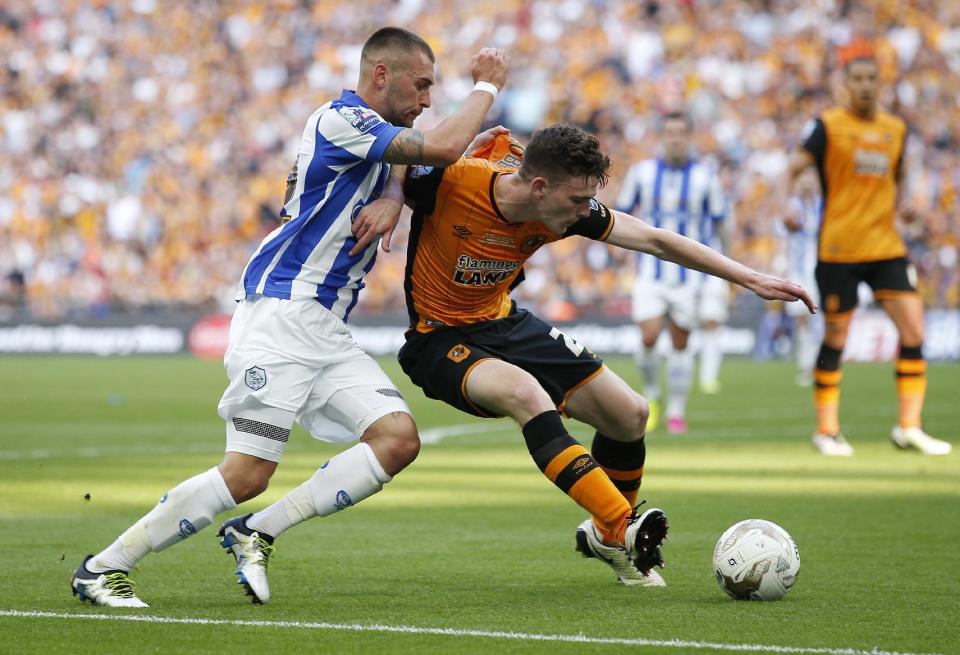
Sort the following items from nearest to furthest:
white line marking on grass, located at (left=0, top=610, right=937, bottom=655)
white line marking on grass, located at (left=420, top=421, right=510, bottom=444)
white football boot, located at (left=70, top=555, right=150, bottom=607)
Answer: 1. white line marking on grass, located at (left=0, top=610, right=937, bottom=655)
2. white football boot, located at (left=70, top=555, right=150, bottom=607)
3. white line marking on grass, located at (left=420, top=421, right=510, bottom=444)

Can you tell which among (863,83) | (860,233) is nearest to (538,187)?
(863,83)

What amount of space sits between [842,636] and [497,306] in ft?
7.13

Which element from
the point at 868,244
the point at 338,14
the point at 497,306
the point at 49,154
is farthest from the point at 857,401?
the point at 49,154

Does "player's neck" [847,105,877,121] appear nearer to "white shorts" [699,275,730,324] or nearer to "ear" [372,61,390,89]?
"white shorts" [699,275,730,324]

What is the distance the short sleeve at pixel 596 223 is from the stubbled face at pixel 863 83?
536cm

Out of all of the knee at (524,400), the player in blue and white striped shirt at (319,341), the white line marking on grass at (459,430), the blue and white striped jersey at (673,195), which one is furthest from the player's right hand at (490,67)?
the blue and white striped jersey at (673,195)

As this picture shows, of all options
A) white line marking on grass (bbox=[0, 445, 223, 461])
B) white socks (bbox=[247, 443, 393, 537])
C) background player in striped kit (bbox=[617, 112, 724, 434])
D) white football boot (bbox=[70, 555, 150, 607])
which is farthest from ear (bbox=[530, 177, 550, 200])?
background player in striped kit (bbox=[617, 112, 724, 434])

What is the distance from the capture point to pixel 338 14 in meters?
32.7

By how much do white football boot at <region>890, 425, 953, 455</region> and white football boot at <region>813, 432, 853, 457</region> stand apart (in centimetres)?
38

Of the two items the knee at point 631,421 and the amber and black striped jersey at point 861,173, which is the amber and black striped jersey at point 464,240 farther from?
the amber and black striped jersey at point 861,173

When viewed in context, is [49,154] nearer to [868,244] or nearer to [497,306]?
[868,244]

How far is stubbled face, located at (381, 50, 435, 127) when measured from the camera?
5.63m

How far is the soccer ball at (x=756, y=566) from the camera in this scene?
18.0 ft

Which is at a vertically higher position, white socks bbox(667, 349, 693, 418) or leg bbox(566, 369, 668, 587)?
leg bbox(566, 369, 668, 587)
